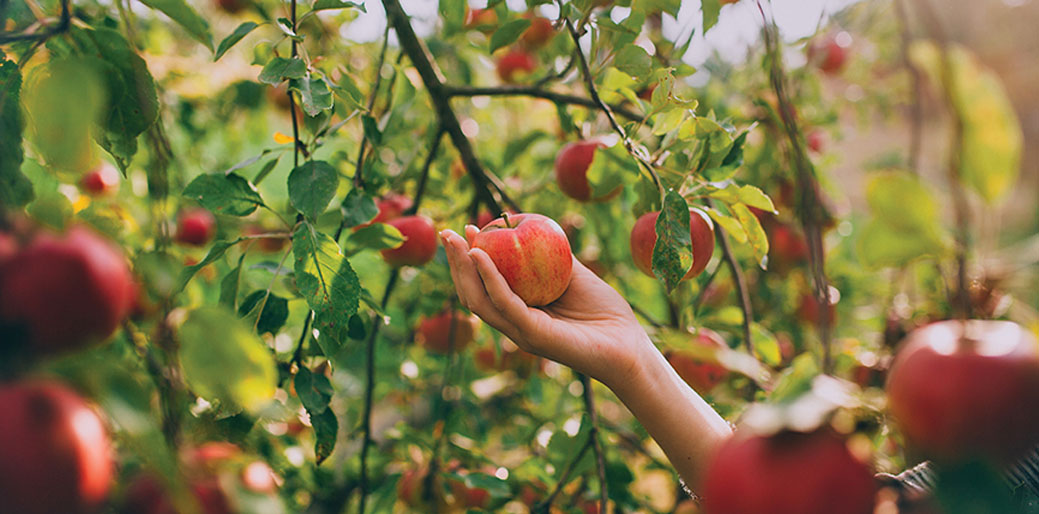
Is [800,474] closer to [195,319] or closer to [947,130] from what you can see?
[947,130]

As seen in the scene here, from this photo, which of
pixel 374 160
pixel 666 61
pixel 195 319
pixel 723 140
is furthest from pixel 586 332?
pixel 666 61

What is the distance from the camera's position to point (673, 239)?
Answer: 31.1 inches

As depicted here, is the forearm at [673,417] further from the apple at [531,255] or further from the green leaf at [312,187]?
the green leaf at [312,187]

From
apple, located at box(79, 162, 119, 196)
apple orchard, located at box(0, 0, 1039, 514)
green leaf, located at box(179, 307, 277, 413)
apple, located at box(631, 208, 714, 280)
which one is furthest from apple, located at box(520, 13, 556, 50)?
green leaf, located at box(179, 307, 277, 413)

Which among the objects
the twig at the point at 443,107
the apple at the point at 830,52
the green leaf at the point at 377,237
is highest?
the apple at the point at 830,52

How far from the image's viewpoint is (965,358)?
33 centimetres

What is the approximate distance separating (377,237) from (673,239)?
439 millimetres

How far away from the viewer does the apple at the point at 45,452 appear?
29 centimetres

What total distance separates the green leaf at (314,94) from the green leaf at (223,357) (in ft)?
1.52

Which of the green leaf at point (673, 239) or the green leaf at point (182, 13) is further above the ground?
the green leaf at point (673, 239)

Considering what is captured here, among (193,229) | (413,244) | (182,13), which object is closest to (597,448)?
(413,244)

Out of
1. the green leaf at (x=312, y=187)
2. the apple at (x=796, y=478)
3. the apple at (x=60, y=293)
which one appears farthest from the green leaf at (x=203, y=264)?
the apple at (x=796, y=478)

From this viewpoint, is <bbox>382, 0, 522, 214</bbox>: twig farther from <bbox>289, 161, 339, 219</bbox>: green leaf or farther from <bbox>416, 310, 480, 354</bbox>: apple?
<bbox>416, 310, 480, 354</bbox>: apple

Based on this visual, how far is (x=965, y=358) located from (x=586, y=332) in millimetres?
537
